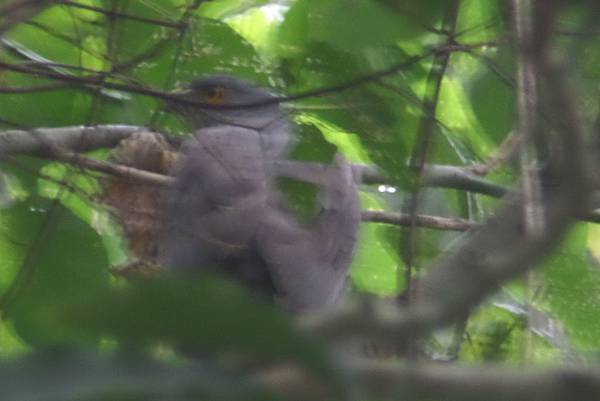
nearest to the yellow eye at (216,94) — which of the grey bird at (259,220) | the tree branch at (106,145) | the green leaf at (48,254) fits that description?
the grey bird at (259,220)

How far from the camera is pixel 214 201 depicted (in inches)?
138

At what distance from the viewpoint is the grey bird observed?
3225 millimetres

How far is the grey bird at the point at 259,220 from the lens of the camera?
322cm

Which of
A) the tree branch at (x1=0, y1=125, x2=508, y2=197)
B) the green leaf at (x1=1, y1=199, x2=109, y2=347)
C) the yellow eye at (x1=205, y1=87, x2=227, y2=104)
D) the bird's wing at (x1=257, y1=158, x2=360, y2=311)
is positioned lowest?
the green leaf at (x1=1, y1=199, x2=109, y2=347)

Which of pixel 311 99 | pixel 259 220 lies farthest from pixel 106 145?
pixel 311 99

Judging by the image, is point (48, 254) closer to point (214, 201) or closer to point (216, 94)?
point (214, 201)

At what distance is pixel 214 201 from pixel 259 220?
1.00 feet

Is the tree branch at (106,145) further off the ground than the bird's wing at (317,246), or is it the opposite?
the tree branch at (106,145)

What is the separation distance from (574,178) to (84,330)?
41cm

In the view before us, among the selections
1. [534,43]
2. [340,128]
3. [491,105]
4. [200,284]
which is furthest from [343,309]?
[491,105]

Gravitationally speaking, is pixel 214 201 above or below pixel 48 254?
above

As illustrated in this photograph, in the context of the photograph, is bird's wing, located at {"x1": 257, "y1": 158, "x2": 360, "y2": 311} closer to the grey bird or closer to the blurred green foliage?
the grey bird

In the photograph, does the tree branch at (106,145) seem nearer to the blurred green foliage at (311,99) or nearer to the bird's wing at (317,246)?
the blurred green foliage at (311,99)

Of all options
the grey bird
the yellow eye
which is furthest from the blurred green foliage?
the yellow eye
